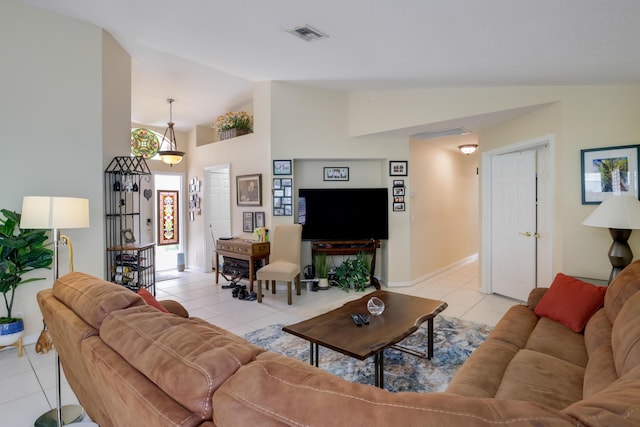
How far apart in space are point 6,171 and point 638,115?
230 inches

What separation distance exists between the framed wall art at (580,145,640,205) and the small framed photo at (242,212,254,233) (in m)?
4.40

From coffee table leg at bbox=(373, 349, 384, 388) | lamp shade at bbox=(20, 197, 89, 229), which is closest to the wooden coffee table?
coffee table leg at bbox=(373, 349, 384, 388)

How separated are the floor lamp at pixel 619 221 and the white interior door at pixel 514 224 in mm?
1309

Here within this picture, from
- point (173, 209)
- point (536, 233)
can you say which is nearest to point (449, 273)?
point (536, 233)

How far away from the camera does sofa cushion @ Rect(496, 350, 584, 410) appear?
1510 millimetres

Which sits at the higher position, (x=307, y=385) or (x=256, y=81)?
(x=256, y=81)

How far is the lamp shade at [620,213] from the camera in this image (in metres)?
2.75

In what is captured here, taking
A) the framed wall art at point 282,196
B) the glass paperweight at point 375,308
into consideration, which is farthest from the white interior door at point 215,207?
the glass paperweight at point 375,308

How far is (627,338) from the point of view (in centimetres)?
155

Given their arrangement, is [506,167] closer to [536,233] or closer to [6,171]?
[536,233]

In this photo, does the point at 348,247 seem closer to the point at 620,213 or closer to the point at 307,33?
the point at 307,33

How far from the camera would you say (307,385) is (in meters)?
0.76

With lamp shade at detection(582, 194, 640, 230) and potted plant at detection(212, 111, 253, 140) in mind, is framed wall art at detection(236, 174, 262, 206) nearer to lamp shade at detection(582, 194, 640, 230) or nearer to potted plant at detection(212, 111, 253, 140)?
potted plant at detection(212, 111, 253, 140)

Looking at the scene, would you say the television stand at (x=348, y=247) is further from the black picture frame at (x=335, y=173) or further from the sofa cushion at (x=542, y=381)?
the sofa cushion at (x=542, y=381)
